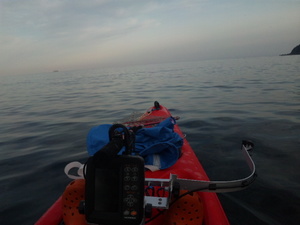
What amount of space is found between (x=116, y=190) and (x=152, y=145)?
1.35 m

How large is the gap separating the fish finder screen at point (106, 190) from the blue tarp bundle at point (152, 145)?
4.17 feet

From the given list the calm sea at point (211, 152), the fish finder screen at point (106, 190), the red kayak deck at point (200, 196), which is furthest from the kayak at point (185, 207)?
the calm sea at point (211, 152)

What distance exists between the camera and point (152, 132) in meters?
3.19

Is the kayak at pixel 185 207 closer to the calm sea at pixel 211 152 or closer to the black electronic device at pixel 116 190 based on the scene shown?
the black electronic device at pixel 116 190

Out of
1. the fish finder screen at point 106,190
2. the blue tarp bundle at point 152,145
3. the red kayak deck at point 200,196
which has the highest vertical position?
the fish finder screen at point 106,190

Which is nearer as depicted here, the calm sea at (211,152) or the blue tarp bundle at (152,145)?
the blue tarp bundle at (152,145)

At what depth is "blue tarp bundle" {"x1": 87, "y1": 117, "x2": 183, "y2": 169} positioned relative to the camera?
2.81 meters

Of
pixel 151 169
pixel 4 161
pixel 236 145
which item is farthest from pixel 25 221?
pixel 236 145

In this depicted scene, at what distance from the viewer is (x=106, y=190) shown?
1.48 m

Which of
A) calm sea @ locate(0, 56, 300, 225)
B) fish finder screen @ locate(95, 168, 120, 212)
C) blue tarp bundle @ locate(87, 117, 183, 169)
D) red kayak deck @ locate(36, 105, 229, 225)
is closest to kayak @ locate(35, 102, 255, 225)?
red kayak deck @ locate(36, 105, 229, 225)

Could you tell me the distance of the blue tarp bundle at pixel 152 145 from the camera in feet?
9.23

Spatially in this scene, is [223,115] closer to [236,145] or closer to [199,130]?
[199,130]

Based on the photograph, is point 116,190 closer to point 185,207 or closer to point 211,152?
point 185,207

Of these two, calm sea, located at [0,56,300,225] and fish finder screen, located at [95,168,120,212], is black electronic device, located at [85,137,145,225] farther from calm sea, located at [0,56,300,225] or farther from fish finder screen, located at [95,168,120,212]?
calm sea, located at [0,56,300,225]
